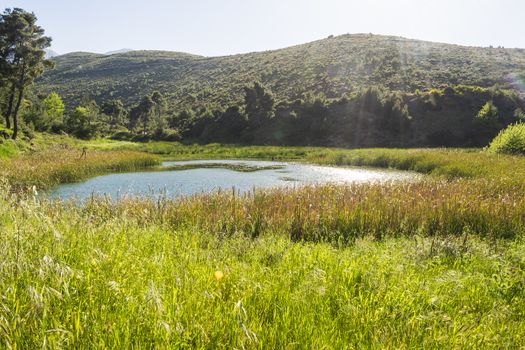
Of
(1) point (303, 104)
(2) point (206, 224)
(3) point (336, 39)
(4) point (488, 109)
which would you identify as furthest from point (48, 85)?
(2) point (206, 224)

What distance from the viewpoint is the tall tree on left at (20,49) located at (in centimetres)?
3997

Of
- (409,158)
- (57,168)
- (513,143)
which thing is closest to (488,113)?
(513,143)

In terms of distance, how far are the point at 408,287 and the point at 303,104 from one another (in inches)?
2613

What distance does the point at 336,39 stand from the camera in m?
130

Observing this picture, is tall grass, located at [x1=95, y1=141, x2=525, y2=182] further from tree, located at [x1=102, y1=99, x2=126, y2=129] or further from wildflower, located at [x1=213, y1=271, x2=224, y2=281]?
tree, located at [x1=102, y1=99, x2=126, y2=129]

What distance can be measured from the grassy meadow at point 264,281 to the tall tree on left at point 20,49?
133 feet

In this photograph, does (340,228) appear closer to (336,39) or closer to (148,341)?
(148,341)

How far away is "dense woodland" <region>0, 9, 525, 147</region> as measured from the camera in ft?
177

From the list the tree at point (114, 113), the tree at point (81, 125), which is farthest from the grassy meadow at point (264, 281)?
the tree at point (114, 113)

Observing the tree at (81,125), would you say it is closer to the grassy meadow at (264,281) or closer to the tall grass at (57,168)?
the tall grass at (57,168)

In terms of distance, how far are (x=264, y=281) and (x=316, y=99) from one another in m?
66.2

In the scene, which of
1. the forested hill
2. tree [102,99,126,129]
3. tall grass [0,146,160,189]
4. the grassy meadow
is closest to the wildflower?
the grassy meadow

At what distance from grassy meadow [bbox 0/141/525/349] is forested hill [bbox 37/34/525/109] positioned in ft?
226

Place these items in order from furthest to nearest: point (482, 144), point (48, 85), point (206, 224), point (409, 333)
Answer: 1. point (48, 85)
2. point (482, 144)
3. point (206, 224)
4. point (409, 333)
